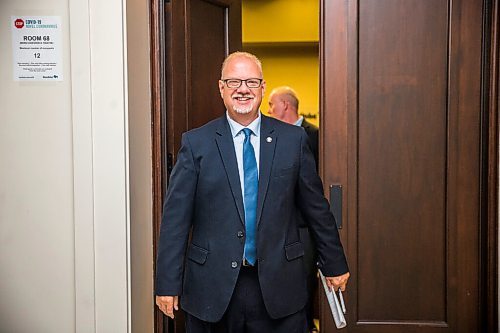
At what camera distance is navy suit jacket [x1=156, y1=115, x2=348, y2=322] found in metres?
2.26

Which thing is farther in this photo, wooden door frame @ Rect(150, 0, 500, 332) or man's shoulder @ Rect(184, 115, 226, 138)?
wooden door frame @ Rect(150, 0, 500, 332)

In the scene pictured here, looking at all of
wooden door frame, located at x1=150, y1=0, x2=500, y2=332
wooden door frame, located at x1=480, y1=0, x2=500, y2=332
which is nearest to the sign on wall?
wooden door frame, located at x1=150, y1=0, x2=500, y2=332

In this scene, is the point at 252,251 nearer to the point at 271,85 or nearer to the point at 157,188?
the point at 157,188

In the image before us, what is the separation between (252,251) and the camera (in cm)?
228

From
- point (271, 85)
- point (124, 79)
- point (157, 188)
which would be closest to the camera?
point (124, 79)

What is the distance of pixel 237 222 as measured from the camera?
2.25 metres

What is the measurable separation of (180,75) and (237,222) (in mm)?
1099

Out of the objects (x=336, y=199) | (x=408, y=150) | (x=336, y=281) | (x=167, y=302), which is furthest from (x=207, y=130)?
(x=408, y=150)

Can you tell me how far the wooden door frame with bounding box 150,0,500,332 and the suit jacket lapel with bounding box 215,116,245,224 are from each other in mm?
720

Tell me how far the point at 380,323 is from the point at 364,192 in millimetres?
624

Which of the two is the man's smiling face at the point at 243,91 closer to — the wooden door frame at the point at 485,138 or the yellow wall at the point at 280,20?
the wooden door frame at the point at 485,138

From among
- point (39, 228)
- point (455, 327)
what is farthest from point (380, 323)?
point (39, 228)

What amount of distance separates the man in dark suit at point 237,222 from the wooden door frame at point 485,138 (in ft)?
2.26

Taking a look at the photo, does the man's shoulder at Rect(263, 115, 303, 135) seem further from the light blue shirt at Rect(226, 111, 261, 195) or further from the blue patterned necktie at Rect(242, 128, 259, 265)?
the blue patterned necktie at Rect(242, 128, 259, 265)
